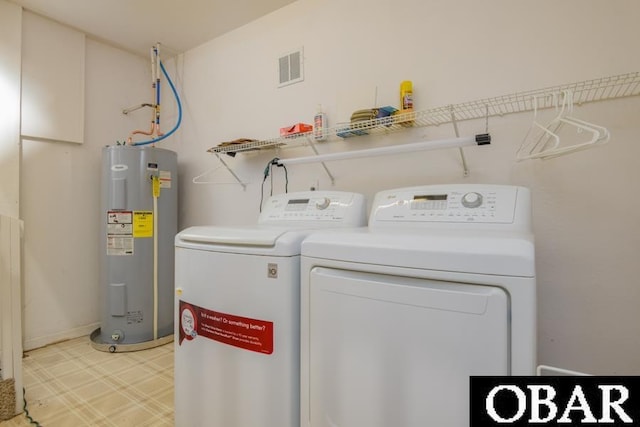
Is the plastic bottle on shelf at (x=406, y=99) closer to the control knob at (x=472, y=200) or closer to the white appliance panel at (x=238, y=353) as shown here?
the control knob at (x=472, y=200)

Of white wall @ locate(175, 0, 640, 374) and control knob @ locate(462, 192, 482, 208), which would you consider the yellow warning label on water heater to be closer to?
white wall @ locate(175, 0, 640, 374)

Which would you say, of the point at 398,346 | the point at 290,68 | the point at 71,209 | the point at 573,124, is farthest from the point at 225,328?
the point at 71,209

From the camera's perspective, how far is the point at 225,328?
1.11 meters

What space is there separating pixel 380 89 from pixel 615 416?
158cm

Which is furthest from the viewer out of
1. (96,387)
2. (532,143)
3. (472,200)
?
(96,387)

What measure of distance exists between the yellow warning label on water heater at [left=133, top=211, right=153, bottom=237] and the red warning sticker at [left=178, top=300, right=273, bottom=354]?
1.31 m

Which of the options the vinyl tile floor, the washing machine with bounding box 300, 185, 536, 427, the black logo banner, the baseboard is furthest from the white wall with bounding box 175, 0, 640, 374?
the baseboard

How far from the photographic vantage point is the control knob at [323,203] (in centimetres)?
159

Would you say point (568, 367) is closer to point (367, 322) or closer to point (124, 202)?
point (367, 322)

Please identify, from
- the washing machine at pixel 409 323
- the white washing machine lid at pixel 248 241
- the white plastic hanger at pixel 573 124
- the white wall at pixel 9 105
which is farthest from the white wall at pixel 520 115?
the white wall at pixel 9 105

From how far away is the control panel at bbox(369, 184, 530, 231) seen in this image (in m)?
1.14

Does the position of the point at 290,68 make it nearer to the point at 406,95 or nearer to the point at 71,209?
the point at 406,95

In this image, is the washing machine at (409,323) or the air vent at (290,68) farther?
the air vent at (290,68)

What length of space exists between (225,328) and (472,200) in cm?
103
